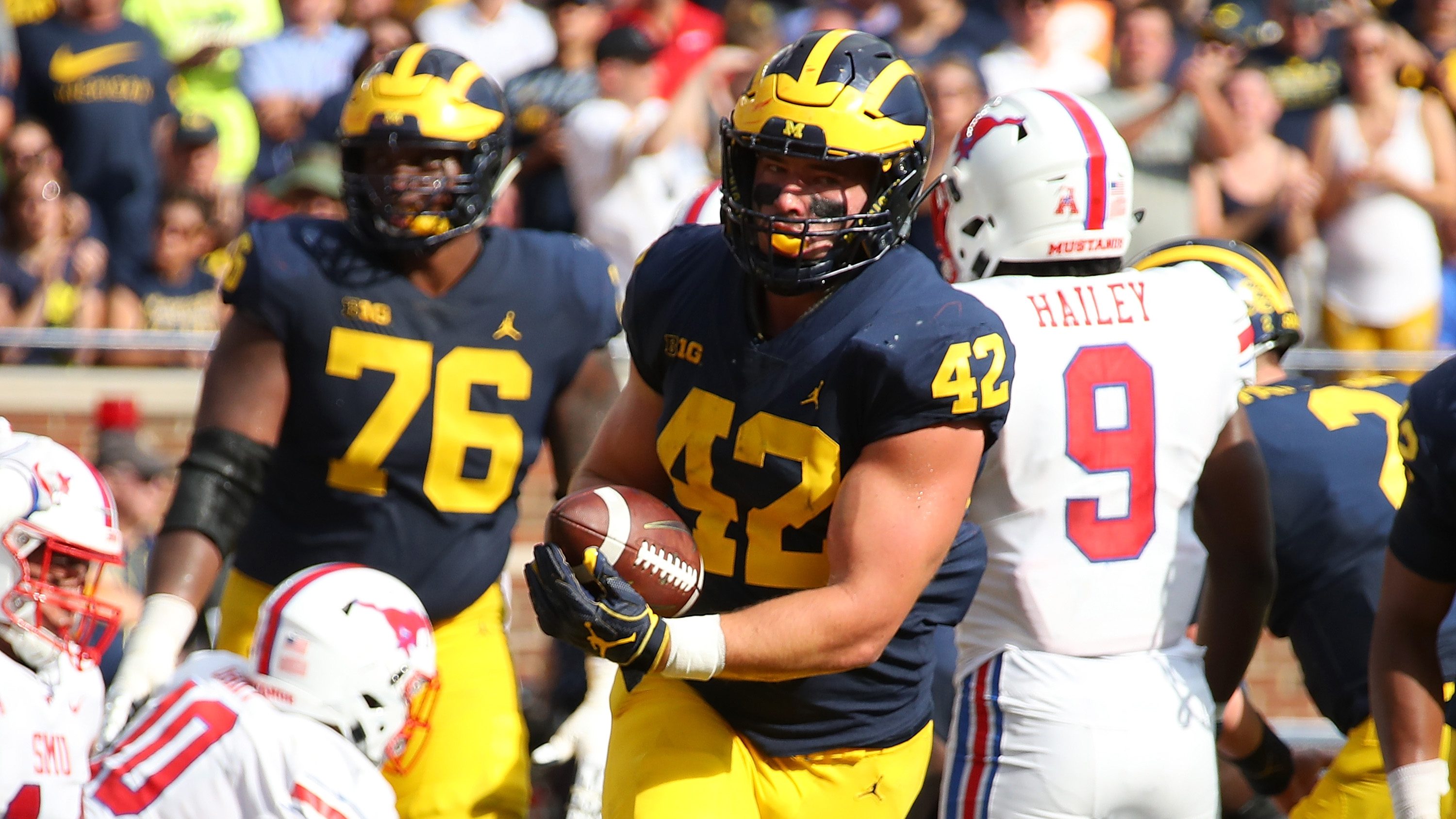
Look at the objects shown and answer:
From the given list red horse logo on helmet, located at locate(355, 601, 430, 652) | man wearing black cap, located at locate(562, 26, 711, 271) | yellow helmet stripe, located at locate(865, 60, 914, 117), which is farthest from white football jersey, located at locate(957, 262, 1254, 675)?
man wearing black cap, located at locate(562, 26, 711, 271)

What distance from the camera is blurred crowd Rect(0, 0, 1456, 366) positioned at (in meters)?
7.82

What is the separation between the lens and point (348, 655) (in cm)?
356

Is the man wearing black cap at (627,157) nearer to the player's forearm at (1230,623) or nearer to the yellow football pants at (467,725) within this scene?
the yellow football pants at (467,725)

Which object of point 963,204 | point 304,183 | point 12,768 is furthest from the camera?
point 304,183

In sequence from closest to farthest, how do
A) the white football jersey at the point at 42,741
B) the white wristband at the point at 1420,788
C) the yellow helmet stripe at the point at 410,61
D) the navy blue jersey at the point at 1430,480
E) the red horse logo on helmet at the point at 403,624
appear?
the white football jersey at the point at 42,741 → the navy blue jersey at the point at 1430,480 → the white wristband at the point at 1420,788 → the red horse logo on helmet at the point at 403,624 → the yellow helmet stripe at the point at 410,61

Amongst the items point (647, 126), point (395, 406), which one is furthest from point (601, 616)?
point (647, 126)

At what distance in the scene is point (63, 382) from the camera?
7.55 meters

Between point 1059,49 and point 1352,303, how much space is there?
1877mm

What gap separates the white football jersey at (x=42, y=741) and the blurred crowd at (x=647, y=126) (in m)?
4.35

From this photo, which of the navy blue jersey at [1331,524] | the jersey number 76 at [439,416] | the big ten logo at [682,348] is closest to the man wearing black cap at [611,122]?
the jersey number 76 at [439,416]

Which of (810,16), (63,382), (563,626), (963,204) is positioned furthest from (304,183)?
Result: (563,626)

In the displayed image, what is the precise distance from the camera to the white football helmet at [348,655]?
354 centimetres

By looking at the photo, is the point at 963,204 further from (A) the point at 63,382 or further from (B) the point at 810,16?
(B) the point at 810,16

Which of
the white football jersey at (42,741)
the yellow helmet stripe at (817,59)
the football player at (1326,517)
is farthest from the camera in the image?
the football player at (1326,517)
